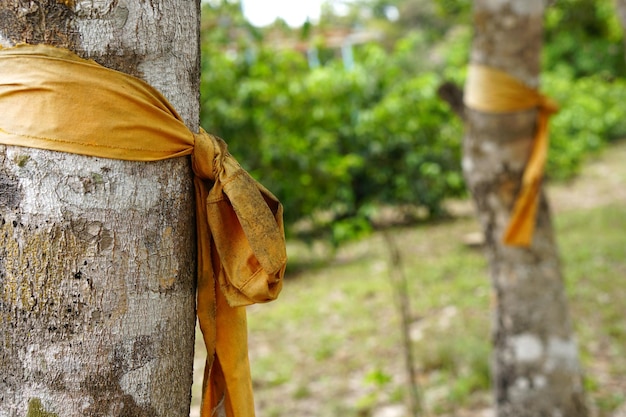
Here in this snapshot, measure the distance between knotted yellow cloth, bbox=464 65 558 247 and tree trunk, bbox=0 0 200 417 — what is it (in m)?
2.31

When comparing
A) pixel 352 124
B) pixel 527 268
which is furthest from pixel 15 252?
pixel 352 124

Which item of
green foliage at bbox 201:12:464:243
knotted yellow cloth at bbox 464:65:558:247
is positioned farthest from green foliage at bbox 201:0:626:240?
knotted yellow cloth at bbox 464:65:558:247

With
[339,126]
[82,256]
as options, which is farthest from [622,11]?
[339,126]

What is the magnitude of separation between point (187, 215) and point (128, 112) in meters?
0.20

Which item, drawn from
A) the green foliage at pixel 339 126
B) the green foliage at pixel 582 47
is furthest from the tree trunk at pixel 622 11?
the green foliage at pixel 582 47

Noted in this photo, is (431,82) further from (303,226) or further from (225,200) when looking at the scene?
(225,200)

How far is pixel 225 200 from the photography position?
1124 millimetres

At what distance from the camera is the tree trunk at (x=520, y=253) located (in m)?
3.12

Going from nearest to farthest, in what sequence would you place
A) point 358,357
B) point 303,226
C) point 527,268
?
point 527,268
point 358,357
point 303,226

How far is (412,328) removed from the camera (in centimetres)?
529

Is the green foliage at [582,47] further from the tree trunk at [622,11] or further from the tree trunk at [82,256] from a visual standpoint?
the tree trunk at [82,256]

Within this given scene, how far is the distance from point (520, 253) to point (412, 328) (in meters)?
2.24

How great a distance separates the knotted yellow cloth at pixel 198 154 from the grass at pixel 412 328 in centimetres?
189

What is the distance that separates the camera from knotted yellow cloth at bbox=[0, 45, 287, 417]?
939 mm
